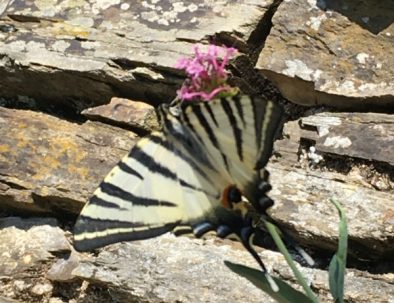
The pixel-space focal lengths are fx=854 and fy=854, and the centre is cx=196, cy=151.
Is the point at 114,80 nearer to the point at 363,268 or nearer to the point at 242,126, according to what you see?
the point at 363,268

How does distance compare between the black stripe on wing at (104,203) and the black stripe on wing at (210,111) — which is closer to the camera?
the black stripe on wing at (210,111)

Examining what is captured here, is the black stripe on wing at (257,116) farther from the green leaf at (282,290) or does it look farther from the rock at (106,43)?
the rock at (106,43)

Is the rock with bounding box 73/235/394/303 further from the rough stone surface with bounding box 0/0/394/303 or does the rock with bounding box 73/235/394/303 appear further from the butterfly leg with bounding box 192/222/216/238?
the butterfly leg with bounding box 192/222/216/238

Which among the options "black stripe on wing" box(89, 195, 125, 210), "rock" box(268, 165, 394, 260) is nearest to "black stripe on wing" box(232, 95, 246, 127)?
"black stripe on wing" box(89, 195, 125, 210)

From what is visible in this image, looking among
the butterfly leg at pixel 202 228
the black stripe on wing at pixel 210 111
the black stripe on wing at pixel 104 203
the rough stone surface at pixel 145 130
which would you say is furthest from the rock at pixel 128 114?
the black stripe on wing at pixel 210 111

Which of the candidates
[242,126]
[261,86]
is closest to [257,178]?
[242,126]

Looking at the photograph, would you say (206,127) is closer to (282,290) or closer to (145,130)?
(282,290)
